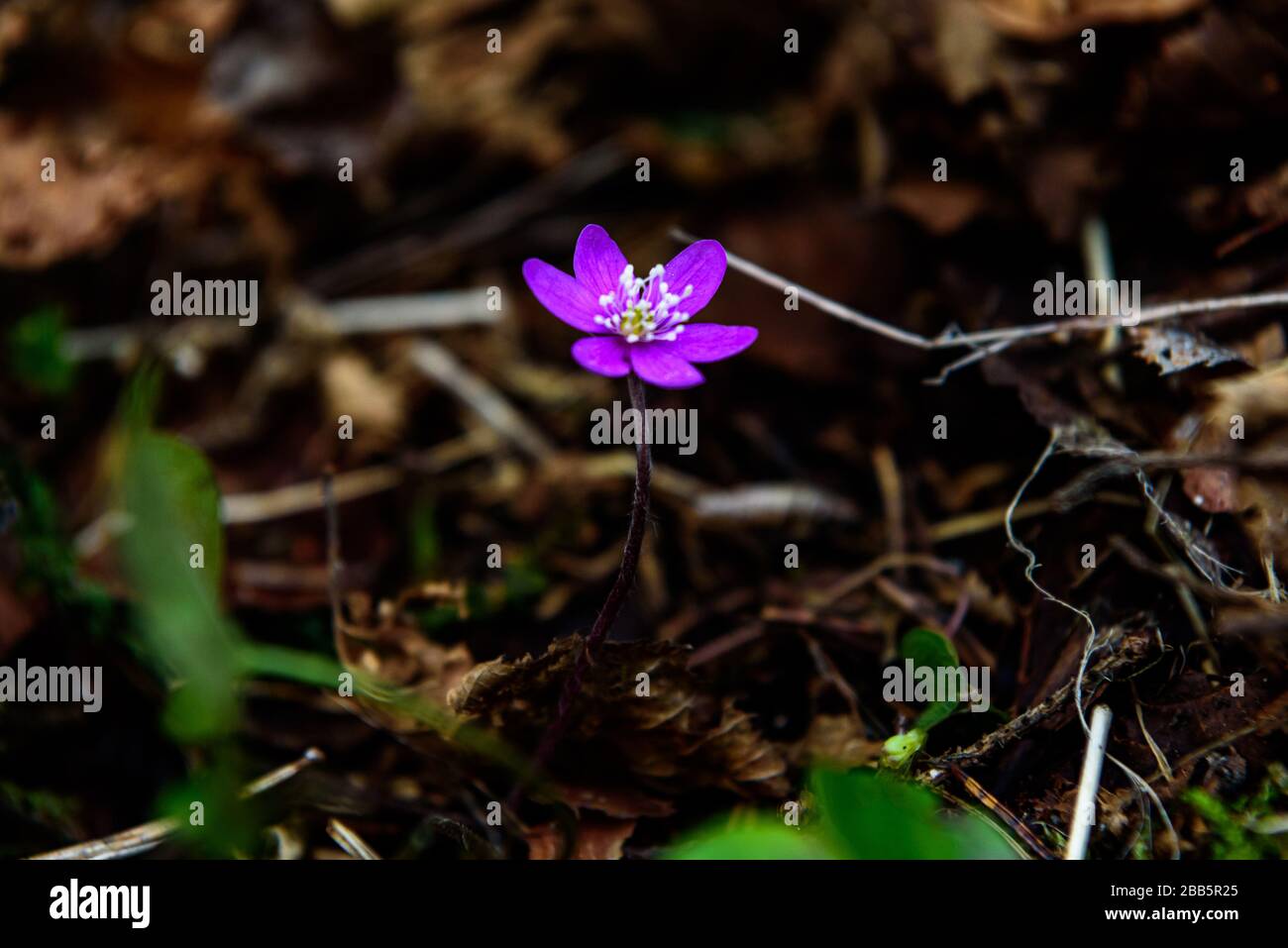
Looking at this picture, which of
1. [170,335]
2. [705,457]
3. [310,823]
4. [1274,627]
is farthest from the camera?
[170,335]

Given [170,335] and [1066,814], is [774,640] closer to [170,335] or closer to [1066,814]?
[1066,814]

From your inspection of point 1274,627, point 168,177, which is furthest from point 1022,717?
point 168,177

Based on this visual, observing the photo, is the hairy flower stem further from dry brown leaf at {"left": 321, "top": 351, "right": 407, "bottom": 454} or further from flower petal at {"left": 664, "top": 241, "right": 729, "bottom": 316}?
dry brown leaf at {"left": 321, "top": 351, "right": 407, "bottom": 454}

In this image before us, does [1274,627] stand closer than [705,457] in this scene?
Yes

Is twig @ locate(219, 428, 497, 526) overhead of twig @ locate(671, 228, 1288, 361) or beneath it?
beneath

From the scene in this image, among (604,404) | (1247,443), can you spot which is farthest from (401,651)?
(1247,443)

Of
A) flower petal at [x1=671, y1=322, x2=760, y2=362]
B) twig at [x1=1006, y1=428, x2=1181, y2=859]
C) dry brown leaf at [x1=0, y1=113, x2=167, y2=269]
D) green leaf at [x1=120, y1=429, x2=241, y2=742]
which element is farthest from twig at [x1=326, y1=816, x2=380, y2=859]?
dry brown leaf at [x1=0, y1=113, x2=167, y2=269]

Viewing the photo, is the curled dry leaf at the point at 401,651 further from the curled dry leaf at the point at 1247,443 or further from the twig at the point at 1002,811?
the curled dry leaf at the point at 1247,443
